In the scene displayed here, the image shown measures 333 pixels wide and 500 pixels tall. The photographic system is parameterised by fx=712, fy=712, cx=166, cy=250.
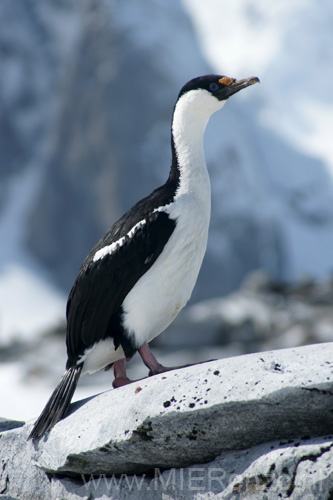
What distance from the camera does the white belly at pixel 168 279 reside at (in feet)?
20.7

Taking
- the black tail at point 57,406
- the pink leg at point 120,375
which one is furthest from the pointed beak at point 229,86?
the black tail at point 57,406

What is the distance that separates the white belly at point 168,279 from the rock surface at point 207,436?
72 cm

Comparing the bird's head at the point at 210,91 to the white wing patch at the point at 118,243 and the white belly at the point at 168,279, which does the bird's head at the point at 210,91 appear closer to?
the white belly at the point at 168,279

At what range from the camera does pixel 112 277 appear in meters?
6.38

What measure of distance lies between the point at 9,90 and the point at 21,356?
83.8 metres

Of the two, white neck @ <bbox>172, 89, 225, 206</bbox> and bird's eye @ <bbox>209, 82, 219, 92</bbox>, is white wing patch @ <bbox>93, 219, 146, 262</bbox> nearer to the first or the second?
white neck @ <bbox>172, 89, 225, 206</bbox>

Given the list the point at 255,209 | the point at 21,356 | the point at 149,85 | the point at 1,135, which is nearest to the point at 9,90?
the point at 1,135

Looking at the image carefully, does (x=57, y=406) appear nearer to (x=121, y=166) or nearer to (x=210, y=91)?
(x=210, y=91)

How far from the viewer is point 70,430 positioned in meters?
5.85

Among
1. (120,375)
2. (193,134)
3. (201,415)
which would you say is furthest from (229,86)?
(201,415)

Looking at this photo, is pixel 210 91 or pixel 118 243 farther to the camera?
pixel 210 91

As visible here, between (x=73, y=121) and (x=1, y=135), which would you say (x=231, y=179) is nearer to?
(x=73, y=121)

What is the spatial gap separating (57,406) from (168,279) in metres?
1.48

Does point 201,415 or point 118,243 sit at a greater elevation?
point 118,243
